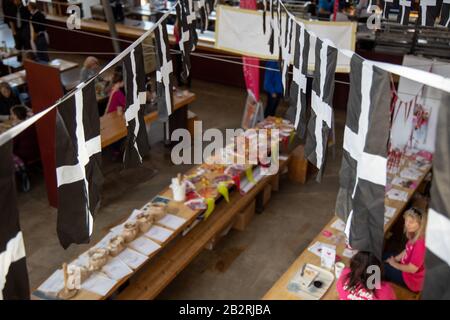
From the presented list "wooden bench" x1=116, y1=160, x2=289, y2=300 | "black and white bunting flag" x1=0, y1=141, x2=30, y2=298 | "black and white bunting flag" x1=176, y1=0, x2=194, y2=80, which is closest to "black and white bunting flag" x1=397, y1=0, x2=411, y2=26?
"black and white bunting flag" x1=176, y1=0, x2=194, y2=80

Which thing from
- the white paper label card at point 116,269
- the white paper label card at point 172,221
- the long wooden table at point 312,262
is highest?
the white paper label card at point 172,221

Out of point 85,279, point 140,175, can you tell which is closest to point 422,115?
point 140,175

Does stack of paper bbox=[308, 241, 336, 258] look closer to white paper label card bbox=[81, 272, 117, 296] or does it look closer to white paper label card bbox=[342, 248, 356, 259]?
white paper label card bbox=[342, 248, 356, 259]

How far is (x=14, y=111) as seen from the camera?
277 inches

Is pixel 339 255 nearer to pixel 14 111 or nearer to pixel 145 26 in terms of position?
pixel 14 111

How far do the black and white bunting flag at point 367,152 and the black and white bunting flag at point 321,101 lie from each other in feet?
1.97

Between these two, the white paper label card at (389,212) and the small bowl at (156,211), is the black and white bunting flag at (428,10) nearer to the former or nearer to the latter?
the white paper label card at (389,212)

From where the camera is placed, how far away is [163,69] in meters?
4.67

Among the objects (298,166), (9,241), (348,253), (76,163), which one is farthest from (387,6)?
(9,241)

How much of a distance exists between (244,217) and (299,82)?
7.75 feet

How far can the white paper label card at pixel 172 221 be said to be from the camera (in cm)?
518

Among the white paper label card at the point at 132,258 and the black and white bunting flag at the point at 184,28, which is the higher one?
the black and white bunting flag at the point at 184,28

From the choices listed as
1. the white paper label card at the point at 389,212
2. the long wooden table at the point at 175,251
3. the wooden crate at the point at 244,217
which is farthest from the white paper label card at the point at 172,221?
the white paper label card at the point at 389,212

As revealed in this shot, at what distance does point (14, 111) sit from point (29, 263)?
2347 millimetres
